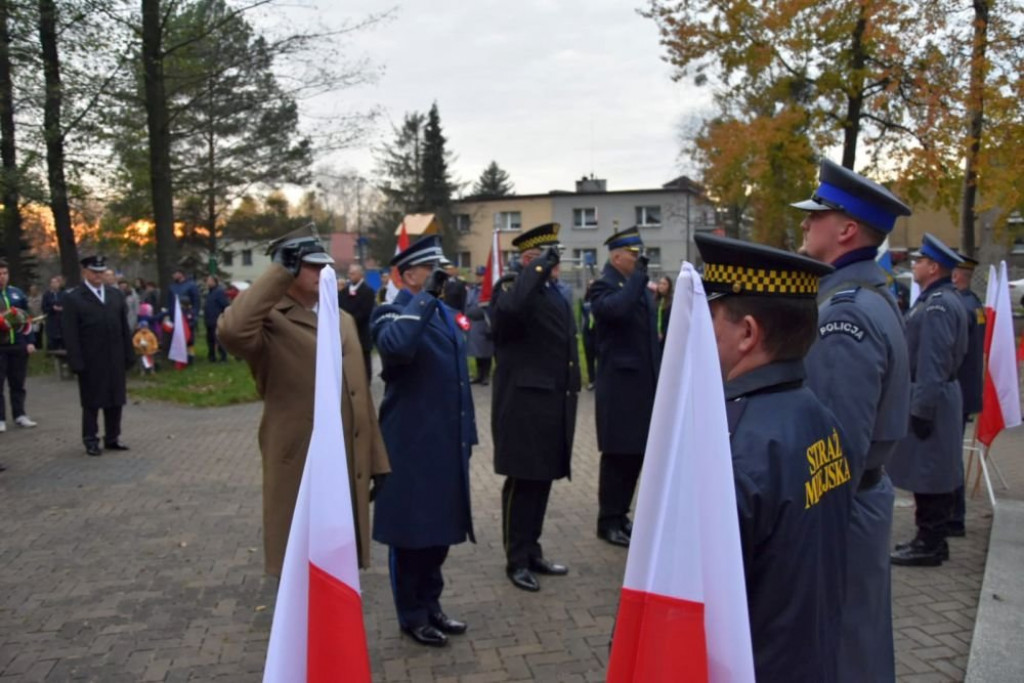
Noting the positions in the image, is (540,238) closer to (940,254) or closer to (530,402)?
(530,402)

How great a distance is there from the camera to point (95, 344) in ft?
30.3

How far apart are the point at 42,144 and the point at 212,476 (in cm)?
658

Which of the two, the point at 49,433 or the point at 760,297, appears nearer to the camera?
the point at 760,297

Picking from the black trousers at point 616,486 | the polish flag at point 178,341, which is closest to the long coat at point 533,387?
the black trousers at point 616,486

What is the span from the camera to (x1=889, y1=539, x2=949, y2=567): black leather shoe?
18.4ft

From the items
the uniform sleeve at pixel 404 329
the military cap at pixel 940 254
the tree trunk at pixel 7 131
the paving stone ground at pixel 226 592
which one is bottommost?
the paving stone ground at pixel 226 592

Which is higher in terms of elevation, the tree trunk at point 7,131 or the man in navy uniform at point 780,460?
the tree trunk at point 7,131

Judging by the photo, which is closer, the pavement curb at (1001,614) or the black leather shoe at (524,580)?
the pavement curb at (1001,614)

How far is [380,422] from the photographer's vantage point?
4.56 meters

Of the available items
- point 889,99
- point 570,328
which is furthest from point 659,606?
point 889,99

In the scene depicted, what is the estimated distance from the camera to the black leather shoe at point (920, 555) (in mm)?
5609

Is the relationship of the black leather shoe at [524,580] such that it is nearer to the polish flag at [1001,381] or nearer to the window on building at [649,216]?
the polish flag at [1001,381]

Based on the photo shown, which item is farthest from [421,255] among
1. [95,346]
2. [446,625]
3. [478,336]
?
[478,336]

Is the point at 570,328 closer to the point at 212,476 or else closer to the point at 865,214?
the point at 865,214
